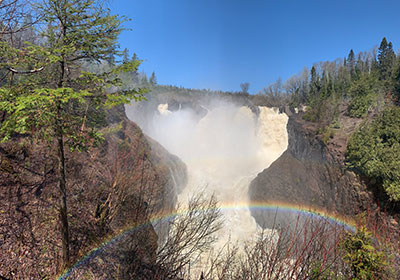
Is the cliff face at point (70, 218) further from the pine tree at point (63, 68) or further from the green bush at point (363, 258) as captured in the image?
the green bush at point (363, 258)

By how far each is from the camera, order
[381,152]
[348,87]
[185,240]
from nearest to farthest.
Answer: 1. [185,240]
2. [381,152]
3. [348,87]

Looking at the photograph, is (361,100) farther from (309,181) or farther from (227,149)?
(227,149)

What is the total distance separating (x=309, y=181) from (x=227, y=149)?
22.1 m

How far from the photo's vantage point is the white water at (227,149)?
20312 mm

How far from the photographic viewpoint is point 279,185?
1984cm

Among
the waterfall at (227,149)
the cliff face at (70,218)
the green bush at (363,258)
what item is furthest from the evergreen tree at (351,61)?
the cliff face at (70,218)

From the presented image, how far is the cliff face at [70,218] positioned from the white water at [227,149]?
6677mm

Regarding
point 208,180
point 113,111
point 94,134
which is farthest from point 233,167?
point 94,134

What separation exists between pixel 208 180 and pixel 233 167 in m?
5.13

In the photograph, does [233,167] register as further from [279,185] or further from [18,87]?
[18,87]

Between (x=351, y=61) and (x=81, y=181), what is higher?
(x=351, y=61)

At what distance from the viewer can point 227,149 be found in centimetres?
3931

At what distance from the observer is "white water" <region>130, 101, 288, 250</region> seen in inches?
800

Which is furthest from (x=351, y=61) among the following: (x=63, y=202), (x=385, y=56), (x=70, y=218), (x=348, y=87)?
(x=63, y=202)
